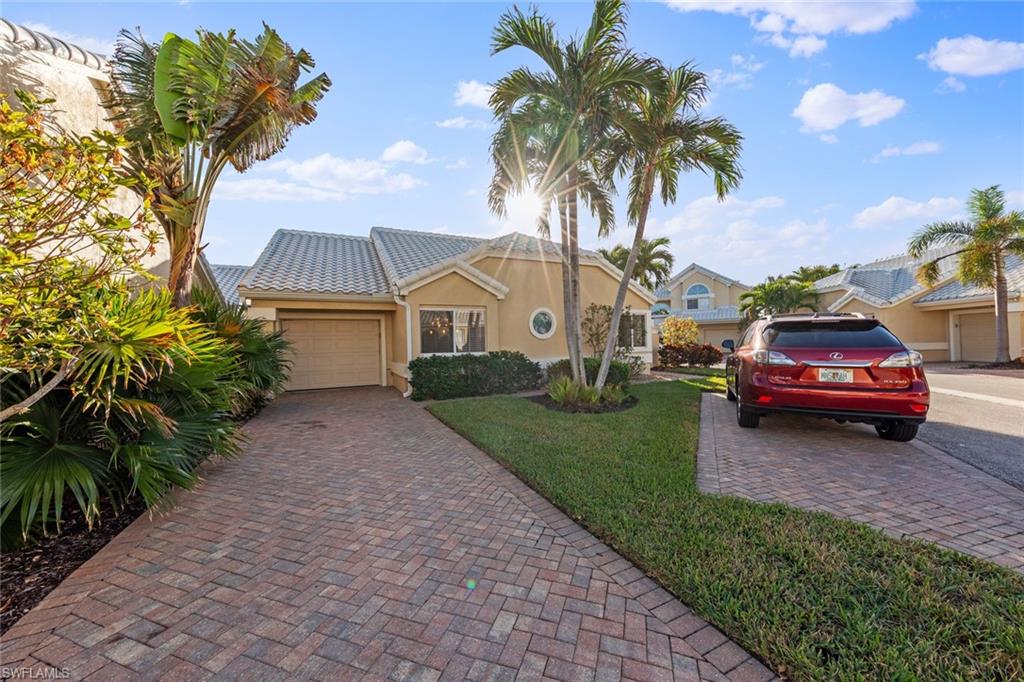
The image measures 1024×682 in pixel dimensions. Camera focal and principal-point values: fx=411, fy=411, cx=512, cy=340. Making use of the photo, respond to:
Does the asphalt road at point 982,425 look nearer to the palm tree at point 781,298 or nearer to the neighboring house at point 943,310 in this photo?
the neighboring house at point 943,310

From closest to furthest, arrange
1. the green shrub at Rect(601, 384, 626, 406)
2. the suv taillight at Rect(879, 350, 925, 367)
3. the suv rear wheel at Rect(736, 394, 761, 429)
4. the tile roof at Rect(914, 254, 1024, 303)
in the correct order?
the suv taillight at Rect(879, 350, 925, 367) → the suv rear wheel at Rect(736, 394, 761, 429) → the green shrub at Rect(601, 384, 626, 406) → the tile roof at Rect(914, 254, 1024, 303)

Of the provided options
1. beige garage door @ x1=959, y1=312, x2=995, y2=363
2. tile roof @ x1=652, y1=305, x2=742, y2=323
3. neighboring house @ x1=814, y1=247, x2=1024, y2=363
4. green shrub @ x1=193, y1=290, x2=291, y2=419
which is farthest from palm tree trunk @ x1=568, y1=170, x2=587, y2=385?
tile roof @ x1=652, y1=305, x2=742, y2=323

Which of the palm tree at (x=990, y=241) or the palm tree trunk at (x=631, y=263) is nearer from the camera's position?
the palm tree trunk at (x=631, y=263)

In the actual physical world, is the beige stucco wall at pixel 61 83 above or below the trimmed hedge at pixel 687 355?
above

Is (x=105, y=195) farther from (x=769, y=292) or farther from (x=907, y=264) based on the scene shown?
(x=907, y=264)

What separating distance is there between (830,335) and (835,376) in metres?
A: 0.70

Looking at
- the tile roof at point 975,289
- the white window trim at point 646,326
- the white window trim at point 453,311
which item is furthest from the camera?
the tile roof at point 975,289

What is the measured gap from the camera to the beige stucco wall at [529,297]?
46.3 ft

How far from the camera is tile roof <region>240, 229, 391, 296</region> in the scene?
11.6 meters

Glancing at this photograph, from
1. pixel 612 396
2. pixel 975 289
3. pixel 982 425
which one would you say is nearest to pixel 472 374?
pixel 612 396

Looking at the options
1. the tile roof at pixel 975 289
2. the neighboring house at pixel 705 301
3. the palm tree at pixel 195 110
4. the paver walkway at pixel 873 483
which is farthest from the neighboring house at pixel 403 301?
the neighboring house at pixel 705 301

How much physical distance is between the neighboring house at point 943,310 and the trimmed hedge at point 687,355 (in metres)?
8.23

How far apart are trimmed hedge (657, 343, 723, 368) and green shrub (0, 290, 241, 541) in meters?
18.7

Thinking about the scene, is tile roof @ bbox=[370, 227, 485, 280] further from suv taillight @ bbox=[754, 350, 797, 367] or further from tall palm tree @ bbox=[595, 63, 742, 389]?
suv taillight @ bbox=[754, 350, 797, 367]
